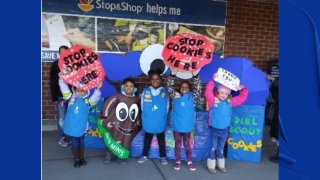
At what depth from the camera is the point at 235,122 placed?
4457mm

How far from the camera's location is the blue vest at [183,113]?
13.1 feet

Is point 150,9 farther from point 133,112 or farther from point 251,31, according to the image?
point 133,112

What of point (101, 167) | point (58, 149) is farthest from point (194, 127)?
point (58, 149)

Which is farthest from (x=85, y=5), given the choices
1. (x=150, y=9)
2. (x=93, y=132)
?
(x=93, y=132)

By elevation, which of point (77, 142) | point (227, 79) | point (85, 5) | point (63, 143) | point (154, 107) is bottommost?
point (63, 143)

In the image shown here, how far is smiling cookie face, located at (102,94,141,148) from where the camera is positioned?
416cm

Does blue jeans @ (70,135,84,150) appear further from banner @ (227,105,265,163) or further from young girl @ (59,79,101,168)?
banner @ (227,105,265,163)

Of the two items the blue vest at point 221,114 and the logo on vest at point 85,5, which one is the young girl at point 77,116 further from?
the logo on vest at point 85,5

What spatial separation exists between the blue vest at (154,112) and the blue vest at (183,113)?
175mm

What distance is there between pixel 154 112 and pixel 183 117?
1.23ft

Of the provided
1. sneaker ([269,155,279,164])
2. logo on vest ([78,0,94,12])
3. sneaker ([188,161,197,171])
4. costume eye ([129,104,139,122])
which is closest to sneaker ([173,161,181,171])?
sneaker ([188,161,197,171])

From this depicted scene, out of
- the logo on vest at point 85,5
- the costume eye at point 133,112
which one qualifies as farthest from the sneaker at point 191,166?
the logo on vest at point 85,5

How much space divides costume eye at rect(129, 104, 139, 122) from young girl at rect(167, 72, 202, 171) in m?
0.46

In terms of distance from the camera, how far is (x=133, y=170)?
160 inches
